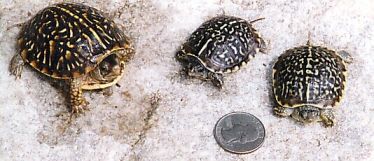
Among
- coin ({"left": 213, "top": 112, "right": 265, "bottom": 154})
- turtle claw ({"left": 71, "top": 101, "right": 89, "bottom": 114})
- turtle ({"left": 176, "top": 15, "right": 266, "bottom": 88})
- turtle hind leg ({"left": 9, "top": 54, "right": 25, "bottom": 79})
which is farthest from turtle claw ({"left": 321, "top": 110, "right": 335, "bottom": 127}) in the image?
turtle hind leg ({"left": 9, "top": 54, "right": 25, "bottom": 79})

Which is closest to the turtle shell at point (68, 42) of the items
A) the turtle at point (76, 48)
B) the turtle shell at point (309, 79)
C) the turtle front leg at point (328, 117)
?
the turtle at point (76, 48)

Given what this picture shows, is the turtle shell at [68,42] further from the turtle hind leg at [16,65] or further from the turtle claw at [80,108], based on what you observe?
the turtle claw at [80,108]

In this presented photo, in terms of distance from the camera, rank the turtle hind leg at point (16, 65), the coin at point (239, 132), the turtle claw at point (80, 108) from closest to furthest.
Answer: the coin at point (239, 132)
the turtle claw at point (80, 108)
the turtle hind leg at point (16, 65)

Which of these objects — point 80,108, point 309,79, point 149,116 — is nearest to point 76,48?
point 80,108

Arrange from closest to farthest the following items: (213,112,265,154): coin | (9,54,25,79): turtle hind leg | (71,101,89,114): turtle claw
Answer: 1. (213,112,265,154): coin
2. (71,101,89,114): turtle claw
3. (9,54,25,79): turtle hind leg

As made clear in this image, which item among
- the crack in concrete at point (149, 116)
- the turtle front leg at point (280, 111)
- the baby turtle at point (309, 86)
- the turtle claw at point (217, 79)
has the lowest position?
the crack in concrete at point (149, 116)

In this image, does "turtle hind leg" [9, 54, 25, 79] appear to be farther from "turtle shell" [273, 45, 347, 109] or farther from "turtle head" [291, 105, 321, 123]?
"turtle head" [291, 105, 321, 123]

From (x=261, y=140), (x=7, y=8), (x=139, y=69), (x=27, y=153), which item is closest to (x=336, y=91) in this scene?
(x=261, y=140)
